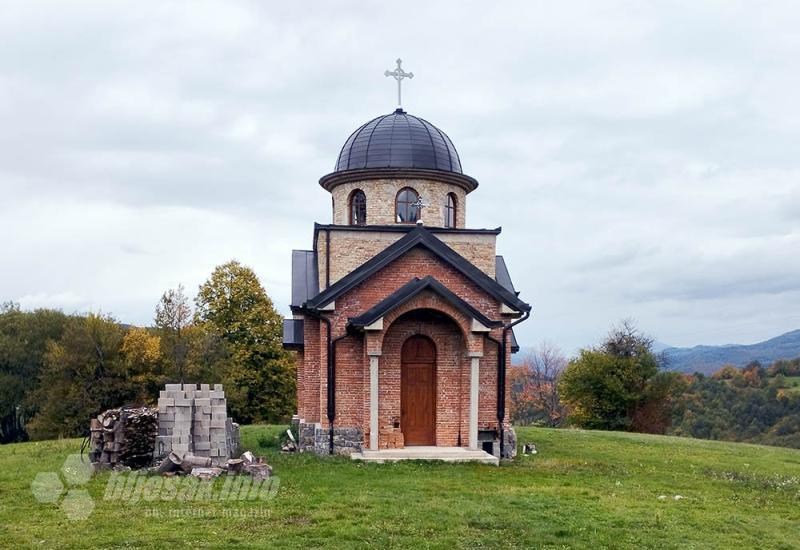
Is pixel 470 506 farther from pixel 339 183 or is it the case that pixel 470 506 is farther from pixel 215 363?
pixel 215 363

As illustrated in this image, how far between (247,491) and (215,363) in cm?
2244

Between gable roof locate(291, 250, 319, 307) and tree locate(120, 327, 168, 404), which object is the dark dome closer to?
gable roof locate(291, 250, 319, 307)

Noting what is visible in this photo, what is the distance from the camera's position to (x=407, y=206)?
19.9 meters

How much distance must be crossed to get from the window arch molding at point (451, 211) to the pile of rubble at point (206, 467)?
30.4 feet

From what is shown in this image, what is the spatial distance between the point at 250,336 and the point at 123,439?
892 inches

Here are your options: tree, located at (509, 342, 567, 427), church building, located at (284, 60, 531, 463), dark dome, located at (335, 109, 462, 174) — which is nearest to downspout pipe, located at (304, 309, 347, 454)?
church building, located at (284, 60, 531, 463)

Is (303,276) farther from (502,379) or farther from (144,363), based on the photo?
(144,363)

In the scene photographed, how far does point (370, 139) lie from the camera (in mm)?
20609

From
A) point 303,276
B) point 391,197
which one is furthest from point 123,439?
point 391,197

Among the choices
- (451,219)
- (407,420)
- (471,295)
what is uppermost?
(451,219)

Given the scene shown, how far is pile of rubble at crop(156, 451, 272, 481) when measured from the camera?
1267 cm

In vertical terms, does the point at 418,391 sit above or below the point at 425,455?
above

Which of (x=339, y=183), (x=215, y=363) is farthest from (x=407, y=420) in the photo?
(x=215, y=363)

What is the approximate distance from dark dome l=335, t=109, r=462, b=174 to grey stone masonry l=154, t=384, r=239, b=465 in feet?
27.3
